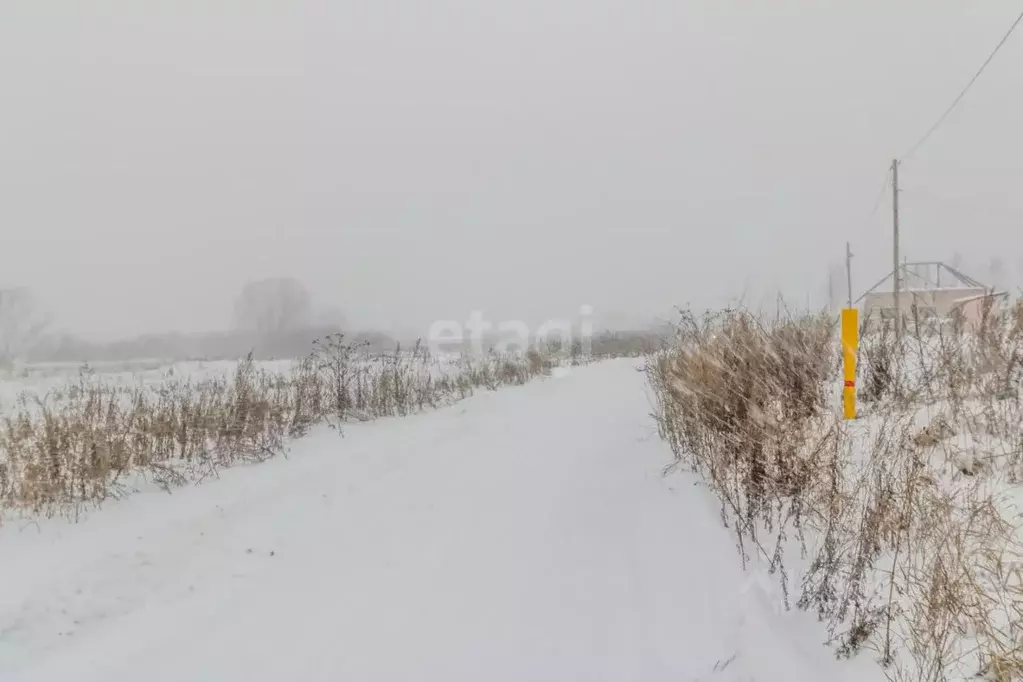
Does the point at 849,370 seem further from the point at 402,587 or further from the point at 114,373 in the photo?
the point at 114,373

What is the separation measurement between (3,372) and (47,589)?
17141 millimetres

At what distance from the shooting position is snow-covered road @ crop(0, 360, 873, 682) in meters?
2.23

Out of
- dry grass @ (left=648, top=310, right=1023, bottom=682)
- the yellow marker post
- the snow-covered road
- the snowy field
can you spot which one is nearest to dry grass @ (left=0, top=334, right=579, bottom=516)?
the snow-covered road

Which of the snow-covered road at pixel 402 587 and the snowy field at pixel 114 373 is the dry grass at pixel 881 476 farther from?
the snowy field at pixel 114 373

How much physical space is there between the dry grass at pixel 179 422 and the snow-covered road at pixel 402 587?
43 centimetres

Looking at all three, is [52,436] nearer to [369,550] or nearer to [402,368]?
[369,550]

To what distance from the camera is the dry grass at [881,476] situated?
1852 millimetres

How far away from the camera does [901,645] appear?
193cm

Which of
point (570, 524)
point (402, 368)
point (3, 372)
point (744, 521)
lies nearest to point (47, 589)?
point (570, 524)

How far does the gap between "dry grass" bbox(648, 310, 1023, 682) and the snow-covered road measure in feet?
0.75

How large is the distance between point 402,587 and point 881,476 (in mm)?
2484

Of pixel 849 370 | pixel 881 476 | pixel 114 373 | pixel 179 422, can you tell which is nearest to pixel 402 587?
pixel 881 476

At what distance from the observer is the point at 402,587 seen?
293 cm

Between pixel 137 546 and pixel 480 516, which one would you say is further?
pixel 480 516
